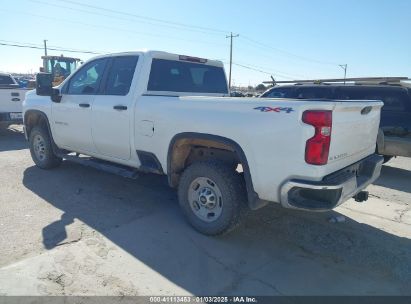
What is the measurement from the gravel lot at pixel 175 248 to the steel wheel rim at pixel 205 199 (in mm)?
254

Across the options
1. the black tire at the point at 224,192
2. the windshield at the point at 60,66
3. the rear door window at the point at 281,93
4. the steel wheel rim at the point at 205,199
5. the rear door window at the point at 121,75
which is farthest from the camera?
the windshield at the point at 60,66

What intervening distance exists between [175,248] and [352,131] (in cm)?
215

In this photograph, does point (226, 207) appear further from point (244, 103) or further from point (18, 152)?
point (18, 152)

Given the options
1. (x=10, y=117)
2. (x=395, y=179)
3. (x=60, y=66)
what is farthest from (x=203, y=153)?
(x=60, y=66)

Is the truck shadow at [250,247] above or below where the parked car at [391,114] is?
below

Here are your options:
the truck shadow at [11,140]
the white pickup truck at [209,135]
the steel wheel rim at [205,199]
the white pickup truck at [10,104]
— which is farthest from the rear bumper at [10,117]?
the steel wheel rim at [205,199]

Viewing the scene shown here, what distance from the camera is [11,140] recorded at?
10250 mm

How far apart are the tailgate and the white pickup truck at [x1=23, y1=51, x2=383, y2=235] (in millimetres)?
11

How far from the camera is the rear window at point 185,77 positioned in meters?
4.75

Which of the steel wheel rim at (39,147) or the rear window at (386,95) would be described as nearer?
the steel wheel rim at (39,147)

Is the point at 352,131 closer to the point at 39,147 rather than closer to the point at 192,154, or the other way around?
the point at 192,154

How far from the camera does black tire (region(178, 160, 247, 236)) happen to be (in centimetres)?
371

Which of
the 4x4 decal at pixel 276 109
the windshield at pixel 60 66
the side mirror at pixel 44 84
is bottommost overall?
the 4x4 decal at pixel 276 109

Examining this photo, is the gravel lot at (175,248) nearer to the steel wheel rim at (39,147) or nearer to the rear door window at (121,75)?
the steel wheel rim at (39,147)
